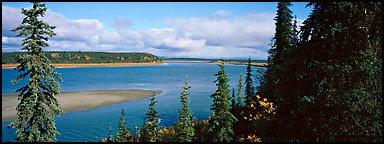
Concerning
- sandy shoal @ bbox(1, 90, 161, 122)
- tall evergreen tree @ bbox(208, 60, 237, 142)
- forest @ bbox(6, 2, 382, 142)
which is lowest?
sandy shoal @ bbox(1, 90, 161, 122)

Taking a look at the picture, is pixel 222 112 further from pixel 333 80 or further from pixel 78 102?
pixel 78 102

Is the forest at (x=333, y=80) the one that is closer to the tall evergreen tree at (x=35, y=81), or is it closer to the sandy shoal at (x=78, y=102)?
the tall evergreen tree at (x=35, y=81)

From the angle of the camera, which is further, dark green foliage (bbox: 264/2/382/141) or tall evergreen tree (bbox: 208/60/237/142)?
tall evergreen tree (bbox: 208/60/237/142)

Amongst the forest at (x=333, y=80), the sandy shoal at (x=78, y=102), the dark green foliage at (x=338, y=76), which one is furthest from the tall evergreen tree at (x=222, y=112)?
the sandy shoal at (x=78, y=102)

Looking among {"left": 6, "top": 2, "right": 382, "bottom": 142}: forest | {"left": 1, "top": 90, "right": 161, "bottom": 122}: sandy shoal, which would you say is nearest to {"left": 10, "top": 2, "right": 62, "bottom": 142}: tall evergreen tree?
{"left": 6, "top": 2, "right": 382, "bottom": 142}: forest

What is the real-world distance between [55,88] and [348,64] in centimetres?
1528

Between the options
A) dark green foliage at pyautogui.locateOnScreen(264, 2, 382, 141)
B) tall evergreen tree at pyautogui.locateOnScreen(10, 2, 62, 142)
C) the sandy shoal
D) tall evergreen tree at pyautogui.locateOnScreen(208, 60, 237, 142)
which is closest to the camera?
dark green foliage at pyautogui.locateOnScreen(264, 2, 382, 141)

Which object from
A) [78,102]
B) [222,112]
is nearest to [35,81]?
[222,112]

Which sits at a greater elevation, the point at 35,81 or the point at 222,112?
the point at 35,81

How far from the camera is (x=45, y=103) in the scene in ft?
53.6

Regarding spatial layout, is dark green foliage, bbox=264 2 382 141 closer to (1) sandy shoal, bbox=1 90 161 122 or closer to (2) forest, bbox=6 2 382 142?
(2) forest, bbox=6 2 382 142

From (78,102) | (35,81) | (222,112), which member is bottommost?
(78,102)

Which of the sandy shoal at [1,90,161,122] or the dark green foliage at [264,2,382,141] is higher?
the dark green foliage at [264,2,382,141]

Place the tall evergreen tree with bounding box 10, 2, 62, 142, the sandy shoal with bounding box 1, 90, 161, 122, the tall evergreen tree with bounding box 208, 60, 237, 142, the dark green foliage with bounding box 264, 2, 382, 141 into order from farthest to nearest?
1. the sandy shoal with bounding box 1, 90, 161, 122
2. the tall evergreen tree with bounding box 208, 60, 237, 142
3. the tall evergreen tree with bounding box 10, 2, 62, 142
4. the dark green foliage with bounding box 264, 2, 382, 141
